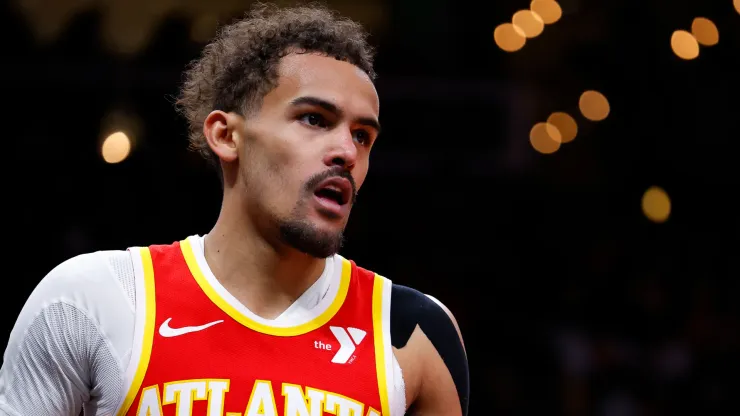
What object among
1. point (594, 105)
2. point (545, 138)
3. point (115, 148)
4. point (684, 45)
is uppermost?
point (684, 45)

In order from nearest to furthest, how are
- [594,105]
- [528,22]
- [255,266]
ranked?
[255,266], [594,105], [528,22]

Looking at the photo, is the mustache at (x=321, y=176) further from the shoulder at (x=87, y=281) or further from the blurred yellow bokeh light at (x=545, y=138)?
the blurred yellow bokeh light at (x=545, y=138)

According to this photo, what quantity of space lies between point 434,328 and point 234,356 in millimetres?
522

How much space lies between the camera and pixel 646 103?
780 cm

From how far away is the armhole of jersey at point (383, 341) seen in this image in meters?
2.32

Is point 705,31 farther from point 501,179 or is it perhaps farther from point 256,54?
point 256,54

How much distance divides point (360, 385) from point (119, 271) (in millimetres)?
630

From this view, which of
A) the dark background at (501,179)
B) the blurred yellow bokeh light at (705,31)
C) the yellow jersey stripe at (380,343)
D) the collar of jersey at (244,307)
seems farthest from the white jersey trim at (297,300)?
the blurred yellow bokeh light at (705,31)

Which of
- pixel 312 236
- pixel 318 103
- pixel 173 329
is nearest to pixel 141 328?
pixel 173 329

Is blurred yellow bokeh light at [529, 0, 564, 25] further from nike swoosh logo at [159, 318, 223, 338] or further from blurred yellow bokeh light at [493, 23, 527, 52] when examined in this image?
nike swoosh logo at [159, 318, 223, 338]

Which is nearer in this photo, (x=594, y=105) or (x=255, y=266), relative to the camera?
(x=255, y=266)

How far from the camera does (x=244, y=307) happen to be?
93.6 inches

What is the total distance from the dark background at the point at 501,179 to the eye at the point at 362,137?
355 centimetres

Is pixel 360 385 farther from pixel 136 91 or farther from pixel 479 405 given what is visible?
pixel 136 91
